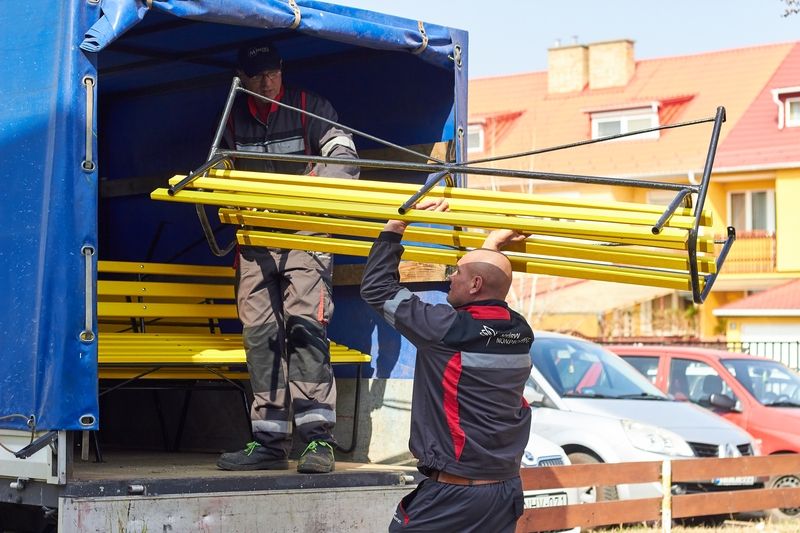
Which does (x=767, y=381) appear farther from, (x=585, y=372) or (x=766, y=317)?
(x=766, y=317)

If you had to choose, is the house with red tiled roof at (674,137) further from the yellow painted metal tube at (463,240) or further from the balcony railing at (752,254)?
the yellow painted metal tube at (463,240)

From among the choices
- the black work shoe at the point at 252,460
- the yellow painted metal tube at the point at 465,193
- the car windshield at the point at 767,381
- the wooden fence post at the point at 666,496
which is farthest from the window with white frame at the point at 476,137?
the yellow painted metal tube at the point at 465,193

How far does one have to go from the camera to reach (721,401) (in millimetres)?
13648

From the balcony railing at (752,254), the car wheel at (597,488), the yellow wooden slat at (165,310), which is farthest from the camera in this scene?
the balcony railing at (752,254)

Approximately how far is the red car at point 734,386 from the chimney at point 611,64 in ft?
100

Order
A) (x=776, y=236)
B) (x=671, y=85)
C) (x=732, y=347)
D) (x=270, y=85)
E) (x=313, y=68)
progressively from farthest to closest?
1. (x=671, y=85)
2. (x=776, y=236)
3. (x=732, y=347)
4. (x=313, y=68)
5. (x=270, y=85)

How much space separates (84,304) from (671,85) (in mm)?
39722

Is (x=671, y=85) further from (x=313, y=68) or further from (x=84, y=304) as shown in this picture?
(x=84, y=304)

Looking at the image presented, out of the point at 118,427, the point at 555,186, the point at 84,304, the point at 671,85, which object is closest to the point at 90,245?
the point at 84,304

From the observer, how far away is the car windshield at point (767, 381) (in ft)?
46.1

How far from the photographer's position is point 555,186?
34.9 metres

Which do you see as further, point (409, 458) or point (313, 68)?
point (313, 68)

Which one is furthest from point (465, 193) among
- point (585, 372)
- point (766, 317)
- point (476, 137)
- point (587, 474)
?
point (476, 137)

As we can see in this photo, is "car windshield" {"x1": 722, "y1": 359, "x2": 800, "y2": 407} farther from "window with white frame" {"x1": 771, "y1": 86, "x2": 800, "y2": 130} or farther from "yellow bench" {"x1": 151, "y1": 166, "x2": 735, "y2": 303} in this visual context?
"window with white frame" {"x1": 771, "y1": 86, "x2": 800, "y2": 130}
